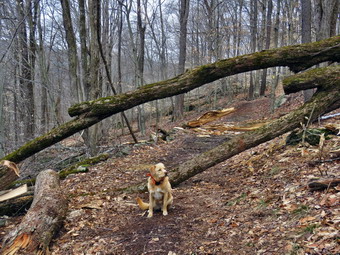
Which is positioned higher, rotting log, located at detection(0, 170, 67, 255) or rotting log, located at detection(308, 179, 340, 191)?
rotting log, located at detection(308, 179, 340, 191)

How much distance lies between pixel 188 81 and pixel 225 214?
9.57 ft

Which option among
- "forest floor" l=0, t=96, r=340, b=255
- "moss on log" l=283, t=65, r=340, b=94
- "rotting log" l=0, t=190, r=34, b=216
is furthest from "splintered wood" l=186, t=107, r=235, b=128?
"rotting log" l=0, t=190, r=34, b=216

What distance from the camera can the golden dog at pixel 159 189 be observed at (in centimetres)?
470

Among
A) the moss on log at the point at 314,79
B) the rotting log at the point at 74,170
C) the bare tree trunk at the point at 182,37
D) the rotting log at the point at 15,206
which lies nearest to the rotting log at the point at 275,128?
the moss on log at the point at 314,79

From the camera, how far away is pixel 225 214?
14.6 feet

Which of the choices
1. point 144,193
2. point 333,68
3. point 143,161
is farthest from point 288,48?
point 143,161

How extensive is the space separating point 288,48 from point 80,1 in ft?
26.3

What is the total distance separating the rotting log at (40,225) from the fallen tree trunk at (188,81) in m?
1.19

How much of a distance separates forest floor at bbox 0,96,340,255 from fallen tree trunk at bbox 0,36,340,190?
1.55 meters

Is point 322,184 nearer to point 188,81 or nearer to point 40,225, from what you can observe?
point 188,81

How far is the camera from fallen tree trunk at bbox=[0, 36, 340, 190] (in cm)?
580

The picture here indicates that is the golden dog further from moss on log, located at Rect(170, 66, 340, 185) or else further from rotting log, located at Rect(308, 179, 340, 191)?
rotting log, located at Rect(308, 179, 340, 191)

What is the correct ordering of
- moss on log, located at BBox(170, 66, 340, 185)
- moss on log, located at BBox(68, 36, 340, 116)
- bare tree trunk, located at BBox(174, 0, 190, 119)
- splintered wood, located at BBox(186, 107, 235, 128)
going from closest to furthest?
moss on log, located at BBox(170, 66, 340, 185), moss on log, located at BBox(68, 36, 340, 116), splintered wood, located at BBox(186, 107, 235, 128), bare tree trunk, located at BBox(174, 0, 190, 119)

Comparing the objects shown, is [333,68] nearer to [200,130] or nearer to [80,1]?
[200,130]
